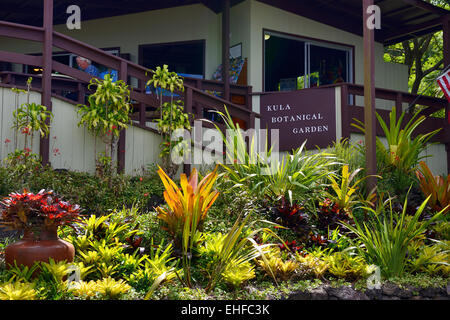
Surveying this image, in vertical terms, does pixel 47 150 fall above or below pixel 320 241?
above

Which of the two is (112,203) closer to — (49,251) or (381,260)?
(49,251)

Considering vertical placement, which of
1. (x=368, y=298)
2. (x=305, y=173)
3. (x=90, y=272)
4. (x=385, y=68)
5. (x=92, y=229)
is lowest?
(x=368, y=298)

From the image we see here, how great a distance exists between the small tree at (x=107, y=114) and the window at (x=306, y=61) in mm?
5598

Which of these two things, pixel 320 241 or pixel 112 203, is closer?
pixel 320 241

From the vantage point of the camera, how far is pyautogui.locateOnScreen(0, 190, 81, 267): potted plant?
12.9 feet

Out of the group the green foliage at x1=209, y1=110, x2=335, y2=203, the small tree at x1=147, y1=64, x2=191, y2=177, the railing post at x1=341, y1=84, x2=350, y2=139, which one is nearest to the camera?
the green foliage at x1=209, y1=110, x2=335, y2=203

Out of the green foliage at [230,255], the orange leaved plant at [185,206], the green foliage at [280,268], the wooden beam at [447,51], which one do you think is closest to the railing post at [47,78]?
the orange leaved plant at [185,206]

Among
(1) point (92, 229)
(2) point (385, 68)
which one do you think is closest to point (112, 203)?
(1) point (92, 229)

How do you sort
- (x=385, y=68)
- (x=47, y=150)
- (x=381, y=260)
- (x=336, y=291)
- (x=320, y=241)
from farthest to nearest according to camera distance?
(x=385, y=68)
(x=47, y=150)
(x=320, y=241)
(x=381, y=260)
(x=336, y=291)

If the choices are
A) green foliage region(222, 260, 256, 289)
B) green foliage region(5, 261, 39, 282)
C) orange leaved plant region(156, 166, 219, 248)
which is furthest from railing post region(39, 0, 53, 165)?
green foliage region(222, 260, 256, 289)

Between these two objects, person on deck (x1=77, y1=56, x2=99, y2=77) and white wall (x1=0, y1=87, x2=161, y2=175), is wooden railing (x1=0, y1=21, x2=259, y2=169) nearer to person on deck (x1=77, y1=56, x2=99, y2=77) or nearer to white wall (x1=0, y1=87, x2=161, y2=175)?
white wall (x1=0, y1=87, x2=161, y2=175)

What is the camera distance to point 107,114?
7.09 metres

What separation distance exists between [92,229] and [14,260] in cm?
90

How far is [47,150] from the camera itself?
682 cm
